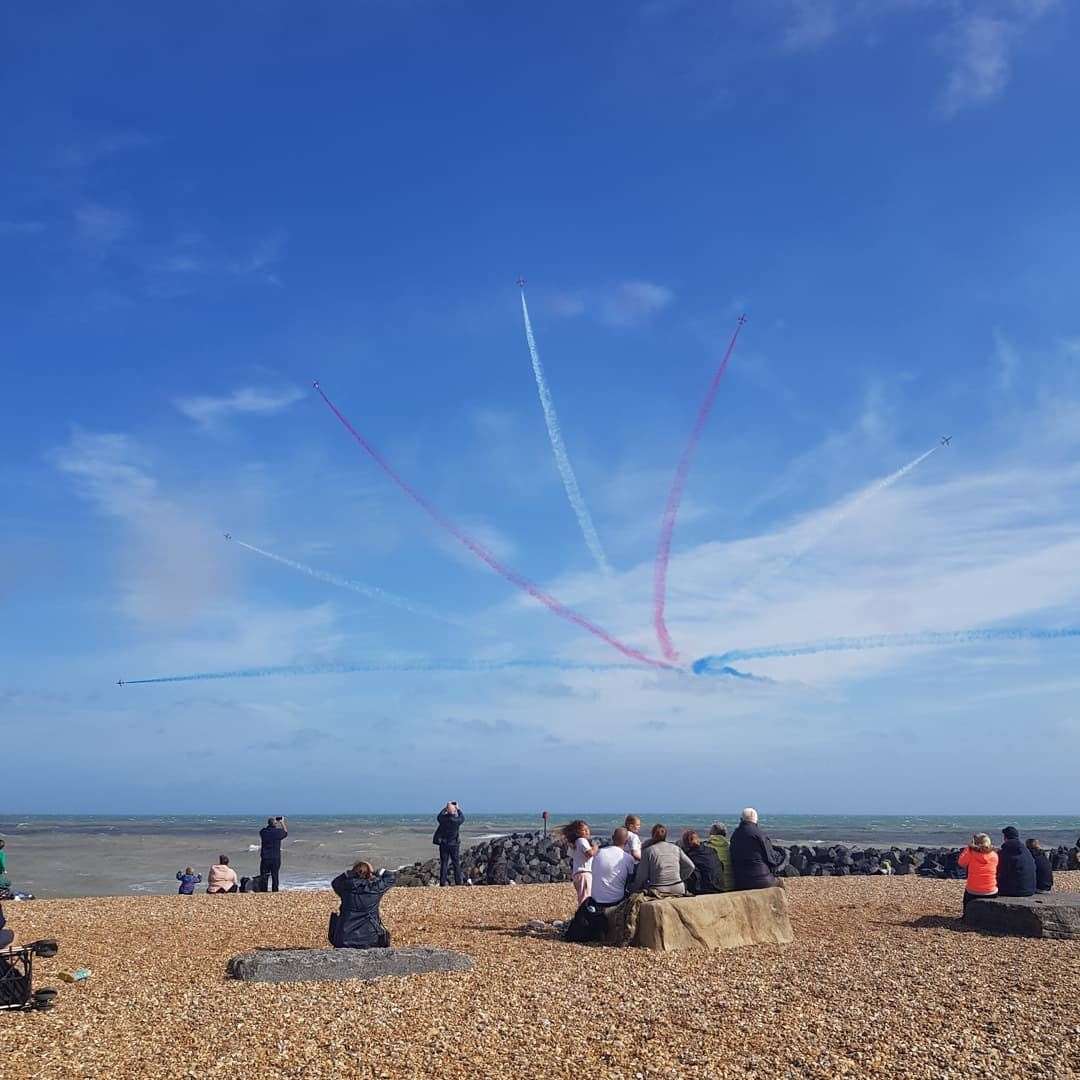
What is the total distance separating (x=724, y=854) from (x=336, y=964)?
249 inches

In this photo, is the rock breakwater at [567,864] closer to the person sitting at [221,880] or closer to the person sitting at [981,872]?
the person sitting at [221,880]

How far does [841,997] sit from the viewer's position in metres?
9.33

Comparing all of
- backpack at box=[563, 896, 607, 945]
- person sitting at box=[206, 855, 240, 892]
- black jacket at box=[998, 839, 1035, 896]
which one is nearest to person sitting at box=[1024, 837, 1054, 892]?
black jacket at box=[998, 839, 1035, 896]

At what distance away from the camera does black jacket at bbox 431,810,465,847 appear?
22.7 m

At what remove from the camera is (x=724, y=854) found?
14.6m

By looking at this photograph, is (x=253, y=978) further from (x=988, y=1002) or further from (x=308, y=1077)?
(x=988, y=1002)

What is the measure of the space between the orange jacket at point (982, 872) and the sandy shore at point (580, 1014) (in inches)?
66.6

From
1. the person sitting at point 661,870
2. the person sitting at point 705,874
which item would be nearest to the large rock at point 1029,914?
the person sitting at point 705,874

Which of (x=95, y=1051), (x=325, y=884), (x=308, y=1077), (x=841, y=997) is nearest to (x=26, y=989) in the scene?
(x=95, y=1051)

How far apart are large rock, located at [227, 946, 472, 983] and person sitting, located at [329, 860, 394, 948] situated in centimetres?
62

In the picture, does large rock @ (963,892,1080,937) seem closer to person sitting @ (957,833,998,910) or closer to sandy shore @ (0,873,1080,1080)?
person sitting @ (957,833,998,910)

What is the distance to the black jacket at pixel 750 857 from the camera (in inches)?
550

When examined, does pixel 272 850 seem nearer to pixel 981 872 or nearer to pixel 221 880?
pixel 221 880

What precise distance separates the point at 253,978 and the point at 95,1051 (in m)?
2.43
